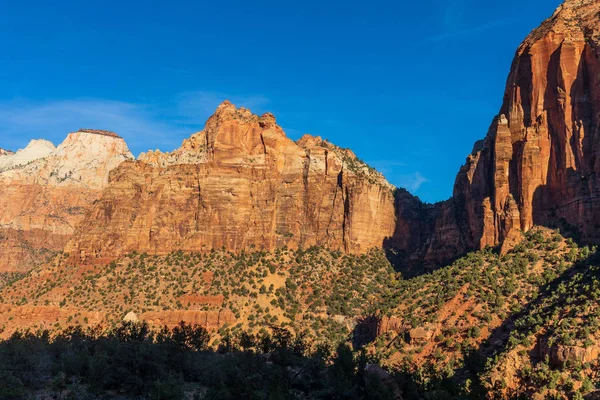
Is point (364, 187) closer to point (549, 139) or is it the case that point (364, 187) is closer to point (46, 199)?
point (549, 139)

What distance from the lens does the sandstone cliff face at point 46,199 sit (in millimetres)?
149125

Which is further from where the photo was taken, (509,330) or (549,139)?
(549,139)

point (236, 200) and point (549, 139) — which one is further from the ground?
point (549, 139)

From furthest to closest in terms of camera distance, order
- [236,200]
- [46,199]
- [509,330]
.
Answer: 1. [46,199]
2. [236,200]
3. [509,330]

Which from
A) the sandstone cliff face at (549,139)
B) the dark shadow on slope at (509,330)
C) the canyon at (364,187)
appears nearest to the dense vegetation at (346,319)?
the dark shadow on slope at (509,330)

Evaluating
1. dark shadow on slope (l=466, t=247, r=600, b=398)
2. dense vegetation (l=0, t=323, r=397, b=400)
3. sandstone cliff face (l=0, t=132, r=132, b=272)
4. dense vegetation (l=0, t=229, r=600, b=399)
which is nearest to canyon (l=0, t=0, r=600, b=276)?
dense vegetation (l=0, t=229, r=600, b=399)

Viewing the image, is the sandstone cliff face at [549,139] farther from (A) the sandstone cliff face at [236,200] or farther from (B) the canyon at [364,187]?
(A) the sandstone cliff face at [236,200]

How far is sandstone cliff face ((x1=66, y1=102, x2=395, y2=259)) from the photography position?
3836 inches

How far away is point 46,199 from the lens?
570 ft

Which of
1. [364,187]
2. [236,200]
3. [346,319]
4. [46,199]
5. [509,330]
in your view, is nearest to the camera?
[509,330]

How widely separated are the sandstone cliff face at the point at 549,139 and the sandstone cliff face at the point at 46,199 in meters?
109

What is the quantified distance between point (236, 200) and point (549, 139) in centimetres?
5139

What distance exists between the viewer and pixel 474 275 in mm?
67312

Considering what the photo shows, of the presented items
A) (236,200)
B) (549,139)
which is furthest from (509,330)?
(236,200)
